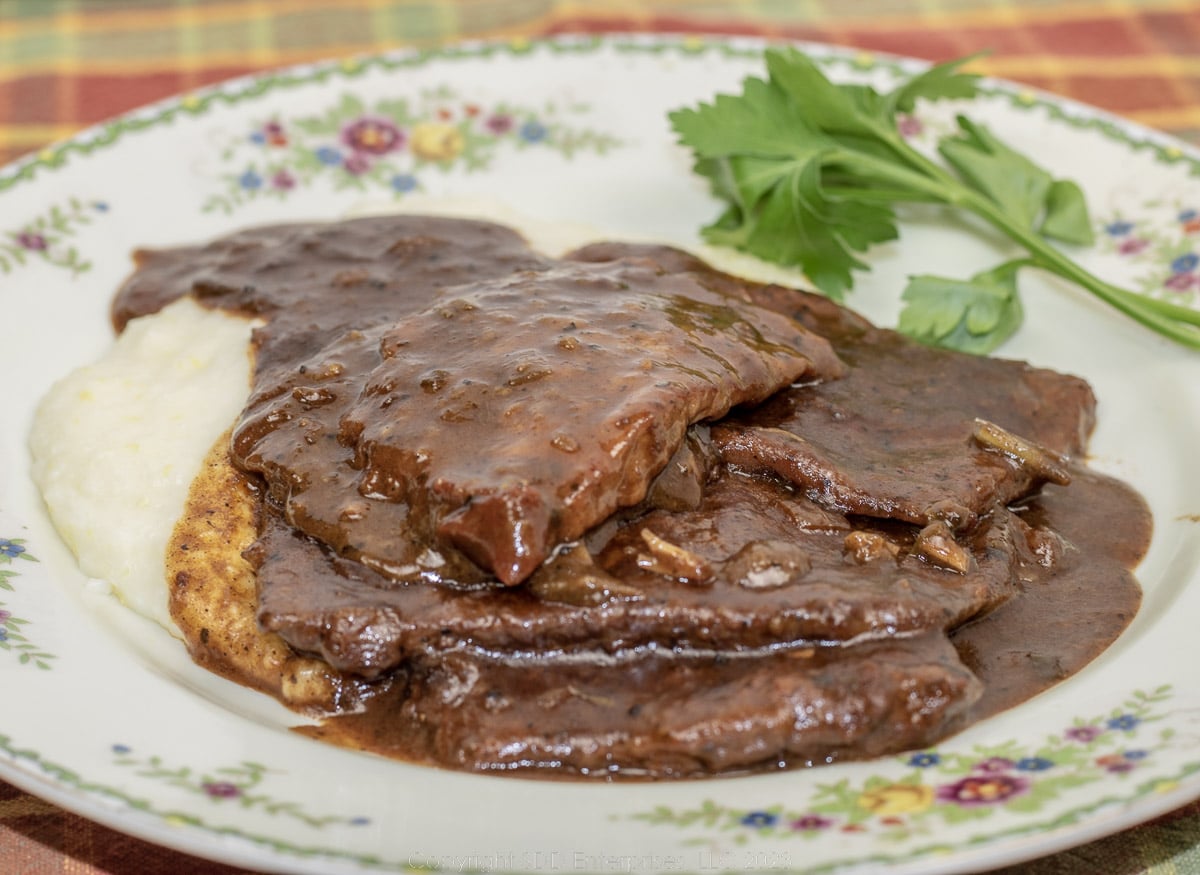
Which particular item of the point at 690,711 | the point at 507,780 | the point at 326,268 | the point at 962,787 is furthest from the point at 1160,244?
the point at 507,780

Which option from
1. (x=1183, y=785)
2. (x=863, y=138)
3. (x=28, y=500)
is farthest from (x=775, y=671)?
(x=863, y=138)

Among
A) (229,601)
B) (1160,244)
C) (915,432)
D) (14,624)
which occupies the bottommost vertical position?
(14,624)

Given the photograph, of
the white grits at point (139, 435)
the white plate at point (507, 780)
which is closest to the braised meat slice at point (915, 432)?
the white plate at point (507, 780)

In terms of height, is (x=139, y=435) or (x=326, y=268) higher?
(x=326, y=268)

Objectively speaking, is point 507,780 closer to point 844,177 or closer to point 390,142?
point 844,177

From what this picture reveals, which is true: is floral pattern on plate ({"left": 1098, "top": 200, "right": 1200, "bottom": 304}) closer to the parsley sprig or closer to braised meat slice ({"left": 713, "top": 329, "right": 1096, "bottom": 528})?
the parsley sprig

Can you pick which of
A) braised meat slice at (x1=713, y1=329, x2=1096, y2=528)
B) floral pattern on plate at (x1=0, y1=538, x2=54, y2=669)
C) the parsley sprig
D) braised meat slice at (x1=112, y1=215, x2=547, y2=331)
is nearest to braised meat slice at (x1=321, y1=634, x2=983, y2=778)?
braised meat slice at (x1=713, y1=329, x2=1096, y2=528)
